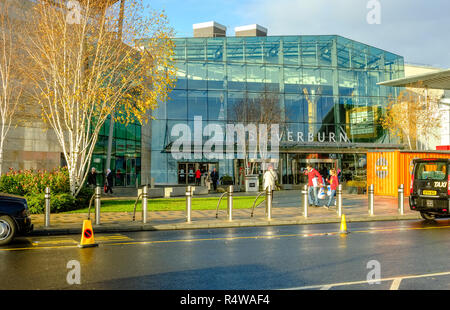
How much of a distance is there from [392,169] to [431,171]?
39.2 feet

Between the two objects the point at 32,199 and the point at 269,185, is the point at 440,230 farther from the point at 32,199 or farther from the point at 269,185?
the point at 32,199

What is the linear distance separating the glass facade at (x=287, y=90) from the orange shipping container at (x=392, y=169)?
12575 millimetres

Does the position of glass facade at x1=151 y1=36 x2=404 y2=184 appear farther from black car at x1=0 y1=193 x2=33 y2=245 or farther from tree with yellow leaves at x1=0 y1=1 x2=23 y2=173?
black car at x1=0 y1=193 x2=33 y2=245

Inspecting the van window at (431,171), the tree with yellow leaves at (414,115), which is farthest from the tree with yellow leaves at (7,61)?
the tree with yellow leaves at (414,115)

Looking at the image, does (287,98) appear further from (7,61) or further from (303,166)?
(7,61)

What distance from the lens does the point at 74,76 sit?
17.5 metres

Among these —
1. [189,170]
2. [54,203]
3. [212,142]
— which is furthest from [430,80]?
[54,203]

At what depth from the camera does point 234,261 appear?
7.76 meters

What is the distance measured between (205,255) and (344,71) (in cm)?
4019

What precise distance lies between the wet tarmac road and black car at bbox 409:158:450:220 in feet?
6.89

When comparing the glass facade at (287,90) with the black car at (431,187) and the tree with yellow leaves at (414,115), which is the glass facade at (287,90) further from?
the black car at (431,187)

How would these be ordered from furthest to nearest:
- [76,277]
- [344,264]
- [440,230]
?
1. [440,230]
2. [344,264]
3. [76,277]
